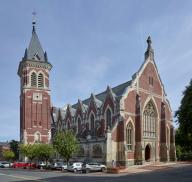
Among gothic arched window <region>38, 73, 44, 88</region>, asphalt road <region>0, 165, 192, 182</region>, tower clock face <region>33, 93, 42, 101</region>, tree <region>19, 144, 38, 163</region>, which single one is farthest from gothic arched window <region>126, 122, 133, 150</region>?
gothic arched window <region>38, 73, 44, 88</region>

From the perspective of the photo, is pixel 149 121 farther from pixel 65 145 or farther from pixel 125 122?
pixel 65 145

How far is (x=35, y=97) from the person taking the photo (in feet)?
283

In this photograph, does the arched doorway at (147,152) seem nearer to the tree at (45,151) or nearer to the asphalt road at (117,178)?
the tree at (45,151)

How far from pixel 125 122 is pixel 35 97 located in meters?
31.7

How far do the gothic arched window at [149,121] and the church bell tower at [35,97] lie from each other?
2890cm

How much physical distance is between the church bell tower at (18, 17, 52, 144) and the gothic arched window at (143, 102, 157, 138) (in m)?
28.9

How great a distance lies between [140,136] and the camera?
6116cm

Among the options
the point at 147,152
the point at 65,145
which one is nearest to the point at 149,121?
the point at 147,152

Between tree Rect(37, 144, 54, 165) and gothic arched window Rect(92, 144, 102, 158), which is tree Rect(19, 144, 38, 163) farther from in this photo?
gothic arched window Rect(92, 144, 102, 158)

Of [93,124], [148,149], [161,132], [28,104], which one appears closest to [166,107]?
[161,132]

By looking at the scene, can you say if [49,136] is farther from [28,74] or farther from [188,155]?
[188,155]

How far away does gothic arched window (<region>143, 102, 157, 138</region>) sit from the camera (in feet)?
212

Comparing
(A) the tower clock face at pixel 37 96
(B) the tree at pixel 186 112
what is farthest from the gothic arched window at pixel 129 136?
(A) the tower clock face at pixel 37 96

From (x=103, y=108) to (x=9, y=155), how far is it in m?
45.8
